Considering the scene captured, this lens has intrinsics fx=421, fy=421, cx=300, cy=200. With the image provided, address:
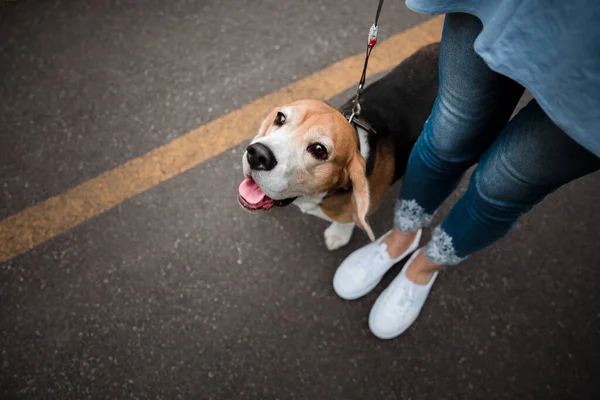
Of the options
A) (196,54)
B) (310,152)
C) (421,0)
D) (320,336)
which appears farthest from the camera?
(196,54)

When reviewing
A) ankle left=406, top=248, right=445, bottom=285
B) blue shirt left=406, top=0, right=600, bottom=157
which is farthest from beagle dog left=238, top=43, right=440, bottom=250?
blue shirt left=406, top=0, right=600, bottom=157

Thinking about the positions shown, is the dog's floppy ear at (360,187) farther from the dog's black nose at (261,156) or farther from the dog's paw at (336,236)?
the dog's paw at (336,236)

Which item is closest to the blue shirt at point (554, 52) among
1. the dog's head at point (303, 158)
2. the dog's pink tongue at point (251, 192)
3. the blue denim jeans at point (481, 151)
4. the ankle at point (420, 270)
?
the blue denim jeans at point (481, 151)

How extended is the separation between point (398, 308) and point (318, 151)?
981 mm

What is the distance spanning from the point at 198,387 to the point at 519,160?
67.1 inches

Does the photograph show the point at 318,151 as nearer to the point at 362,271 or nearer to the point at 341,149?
the point at 341,149

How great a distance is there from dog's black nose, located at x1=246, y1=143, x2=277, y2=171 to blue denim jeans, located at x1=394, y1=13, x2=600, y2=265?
598 mm

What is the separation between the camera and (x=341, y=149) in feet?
5.38

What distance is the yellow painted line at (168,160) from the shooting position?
7.59 ft

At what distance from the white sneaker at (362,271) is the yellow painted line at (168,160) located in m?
1.02

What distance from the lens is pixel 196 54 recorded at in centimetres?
289

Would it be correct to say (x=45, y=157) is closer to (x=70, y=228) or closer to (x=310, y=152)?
(x=70, y=228)

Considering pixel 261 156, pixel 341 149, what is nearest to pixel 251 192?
pixel 261 156

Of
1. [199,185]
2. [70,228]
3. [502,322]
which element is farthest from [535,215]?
[70,228]
